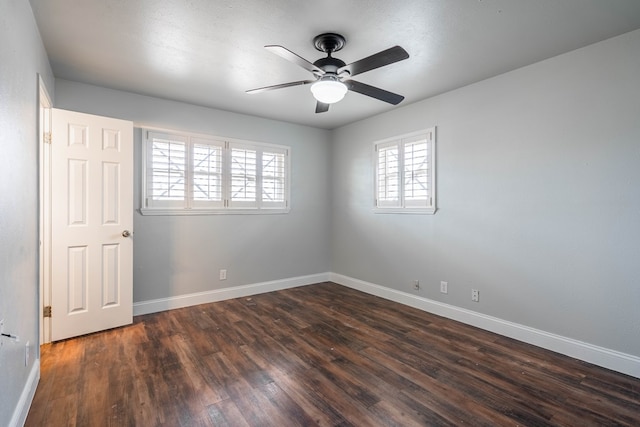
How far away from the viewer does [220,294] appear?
409 centimetres

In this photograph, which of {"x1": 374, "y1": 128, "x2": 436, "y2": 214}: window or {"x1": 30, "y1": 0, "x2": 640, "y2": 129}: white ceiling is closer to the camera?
{"x1": 30, "y1": 0, "x2": 640, "y2": 129}: white ceiling

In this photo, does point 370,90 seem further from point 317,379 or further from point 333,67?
point 317,379

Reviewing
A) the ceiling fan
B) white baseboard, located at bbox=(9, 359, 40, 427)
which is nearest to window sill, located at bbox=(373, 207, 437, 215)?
the ceiling fan

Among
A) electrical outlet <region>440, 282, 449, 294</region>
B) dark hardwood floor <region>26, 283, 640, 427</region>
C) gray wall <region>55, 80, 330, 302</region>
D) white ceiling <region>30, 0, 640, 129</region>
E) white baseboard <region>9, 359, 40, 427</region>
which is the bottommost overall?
dark hardwood floor <region>26, 283, 640, 427</region>

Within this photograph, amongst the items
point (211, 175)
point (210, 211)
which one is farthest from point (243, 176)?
point (210, 211)

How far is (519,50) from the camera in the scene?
2.55 m

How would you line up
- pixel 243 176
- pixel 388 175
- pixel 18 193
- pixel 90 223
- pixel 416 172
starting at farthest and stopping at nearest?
1. pixel 243 176
2. pixel 388 175
3. pixel 416 172
4. pixel 90 223
5. pixel 18 193

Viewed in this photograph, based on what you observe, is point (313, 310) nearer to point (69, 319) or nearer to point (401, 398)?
point (401, 398)

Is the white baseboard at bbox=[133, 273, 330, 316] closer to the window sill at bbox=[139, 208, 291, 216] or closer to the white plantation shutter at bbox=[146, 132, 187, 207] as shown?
the window sill at bbox=[139, 208, 291, 216]

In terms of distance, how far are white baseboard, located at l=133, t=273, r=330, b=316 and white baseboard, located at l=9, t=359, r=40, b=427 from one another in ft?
4.58

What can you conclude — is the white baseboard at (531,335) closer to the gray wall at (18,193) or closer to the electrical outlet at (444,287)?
the electrical outlet at (444,287)

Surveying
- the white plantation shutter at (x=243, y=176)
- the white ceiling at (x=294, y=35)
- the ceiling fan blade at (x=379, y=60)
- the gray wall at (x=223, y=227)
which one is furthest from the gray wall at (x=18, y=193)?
the white plantation shutter at (x=243, y=176)

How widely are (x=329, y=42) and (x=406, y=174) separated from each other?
2093mm

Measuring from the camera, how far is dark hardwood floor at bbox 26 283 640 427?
1.83 metres
